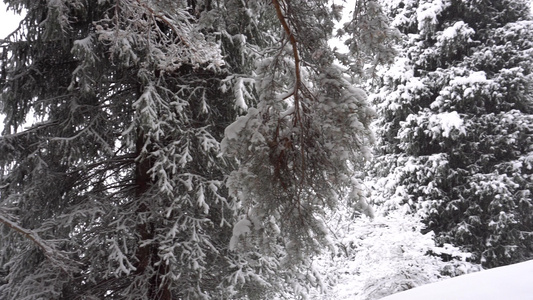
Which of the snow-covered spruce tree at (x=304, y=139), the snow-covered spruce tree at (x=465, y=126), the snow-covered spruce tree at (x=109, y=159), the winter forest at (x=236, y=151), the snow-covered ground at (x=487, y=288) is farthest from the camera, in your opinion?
the snow-covered spruce tree at (x=465, y=126)

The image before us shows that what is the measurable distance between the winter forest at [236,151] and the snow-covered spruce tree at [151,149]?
1.0 inches

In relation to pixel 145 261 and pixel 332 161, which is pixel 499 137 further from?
pixel 145 261

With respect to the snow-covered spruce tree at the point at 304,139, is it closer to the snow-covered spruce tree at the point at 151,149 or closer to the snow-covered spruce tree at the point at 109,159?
the snow-covered spruce tree at the point at 151,149

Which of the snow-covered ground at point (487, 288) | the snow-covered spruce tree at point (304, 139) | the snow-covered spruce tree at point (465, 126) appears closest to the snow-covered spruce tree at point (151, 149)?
the snow-covered spruce tree at point (304, 139)

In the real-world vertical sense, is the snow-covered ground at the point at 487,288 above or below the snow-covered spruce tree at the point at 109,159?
below

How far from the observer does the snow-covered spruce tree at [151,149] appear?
11.1ft

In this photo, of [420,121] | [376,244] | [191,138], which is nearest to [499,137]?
[420,121]

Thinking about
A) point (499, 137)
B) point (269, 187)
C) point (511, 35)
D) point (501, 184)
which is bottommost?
point (269, 187)

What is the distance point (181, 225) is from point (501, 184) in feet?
23.4

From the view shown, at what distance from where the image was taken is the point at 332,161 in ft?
10.5

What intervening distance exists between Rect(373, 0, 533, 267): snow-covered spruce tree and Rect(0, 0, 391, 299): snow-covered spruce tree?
5.18 meters

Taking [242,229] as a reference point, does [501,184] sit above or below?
above

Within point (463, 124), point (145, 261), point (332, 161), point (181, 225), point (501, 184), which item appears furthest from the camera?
point (463, 124)

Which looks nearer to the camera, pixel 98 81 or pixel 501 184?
pixel 98 81
